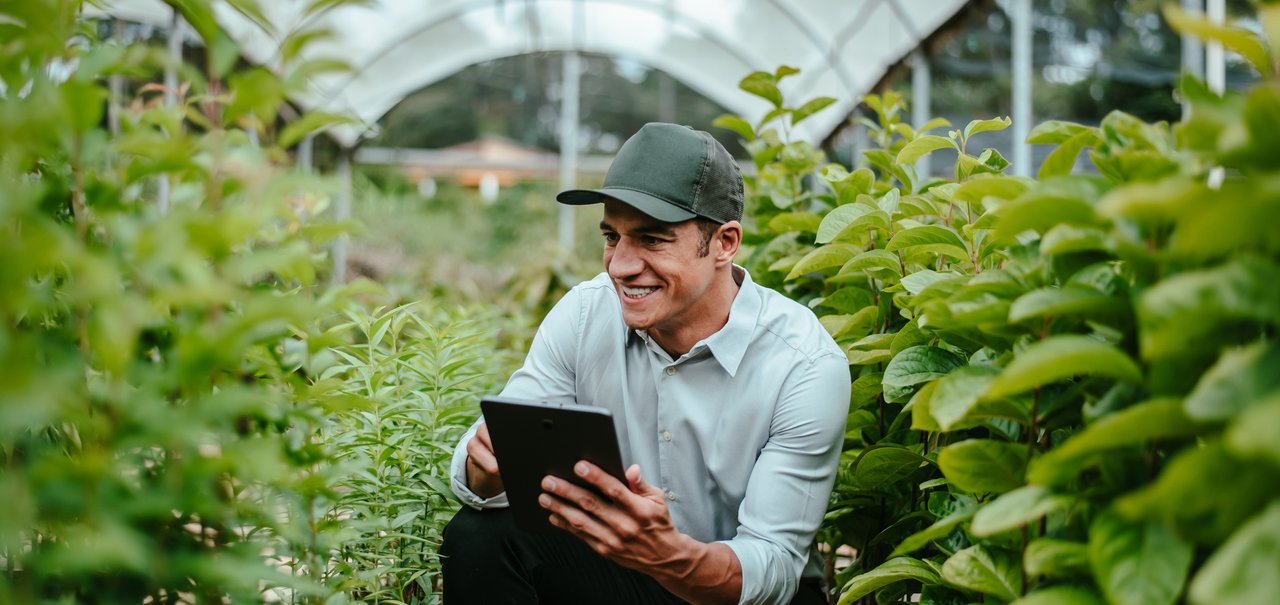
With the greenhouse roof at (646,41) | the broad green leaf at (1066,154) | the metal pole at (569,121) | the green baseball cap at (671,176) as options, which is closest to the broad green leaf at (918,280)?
the broad green leaf at (1066,154)

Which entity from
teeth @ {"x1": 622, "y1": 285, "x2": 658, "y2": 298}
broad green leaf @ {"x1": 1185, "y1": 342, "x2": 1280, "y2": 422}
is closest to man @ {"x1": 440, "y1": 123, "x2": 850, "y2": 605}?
teeth @ {"x1": 622, "y1": 285, "x2": 658, "y2": 298}

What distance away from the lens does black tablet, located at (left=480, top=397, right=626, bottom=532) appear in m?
1.50

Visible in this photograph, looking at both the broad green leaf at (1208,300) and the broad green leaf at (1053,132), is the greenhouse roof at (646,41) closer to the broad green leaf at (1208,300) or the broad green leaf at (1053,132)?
the broad green leaf at (1053,132)

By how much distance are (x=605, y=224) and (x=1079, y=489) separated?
1105mm

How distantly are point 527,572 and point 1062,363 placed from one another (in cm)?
131

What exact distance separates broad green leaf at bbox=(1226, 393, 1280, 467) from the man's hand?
3.14 feet

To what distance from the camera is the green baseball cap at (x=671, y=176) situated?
6.19ft

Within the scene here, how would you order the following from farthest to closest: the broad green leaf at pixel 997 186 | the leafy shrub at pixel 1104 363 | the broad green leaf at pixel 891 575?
1. the broad green leaf at pixel 891 575
2. the broad green leaf at pixel 997 186
3. the leafy shrub at pixel 1104 363

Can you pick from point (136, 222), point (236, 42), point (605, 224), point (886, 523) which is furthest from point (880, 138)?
point (136, 222)

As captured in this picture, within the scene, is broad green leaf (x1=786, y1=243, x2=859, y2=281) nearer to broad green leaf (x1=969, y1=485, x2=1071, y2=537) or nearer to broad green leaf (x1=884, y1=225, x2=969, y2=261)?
broad green leaf (x1=884, y1=225, x2=969, y2=261)

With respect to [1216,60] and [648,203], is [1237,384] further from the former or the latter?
[1216,60]

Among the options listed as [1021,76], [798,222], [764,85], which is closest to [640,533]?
[798,222]

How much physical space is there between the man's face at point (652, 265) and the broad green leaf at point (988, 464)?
813mm

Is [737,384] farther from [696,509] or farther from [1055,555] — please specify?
[1055,555]
